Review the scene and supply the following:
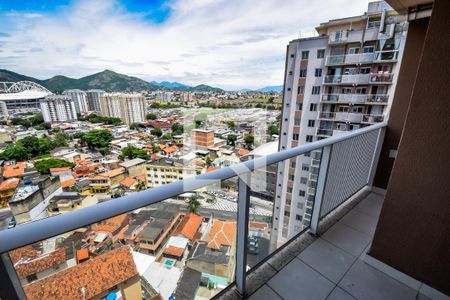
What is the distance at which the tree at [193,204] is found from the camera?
3.14 ft

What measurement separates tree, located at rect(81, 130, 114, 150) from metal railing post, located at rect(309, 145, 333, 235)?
105 ft

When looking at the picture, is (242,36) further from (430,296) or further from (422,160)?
(430,296)

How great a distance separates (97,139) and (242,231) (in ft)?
107

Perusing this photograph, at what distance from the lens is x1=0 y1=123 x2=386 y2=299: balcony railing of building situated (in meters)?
0.57

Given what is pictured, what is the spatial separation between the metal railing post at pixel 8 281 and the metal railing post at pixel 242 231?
0.91 m

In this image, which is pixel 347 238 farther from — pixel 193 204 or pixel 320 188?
pixel 193 204

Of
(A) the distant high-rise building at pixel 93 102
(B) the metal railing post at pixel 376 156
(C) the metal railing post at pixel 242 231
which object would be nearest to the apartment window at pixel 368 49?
(B) the metal railing post at pixel 376 156

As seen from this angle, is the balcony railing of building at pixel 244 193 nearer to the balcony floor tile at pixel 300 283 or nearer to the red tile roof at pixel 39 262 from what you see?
the red tile roof at pixel 39 262

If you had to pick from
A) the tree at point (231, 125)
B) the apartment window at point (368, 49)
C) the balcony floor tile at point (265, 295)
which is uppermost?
the apartment window at point (368, 49)

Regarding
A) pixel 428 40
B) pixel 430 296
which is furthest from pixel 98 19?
pixel 430 296

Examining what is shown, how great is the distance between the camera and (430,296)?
1.34 m

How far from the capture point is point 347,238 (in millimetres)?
1914

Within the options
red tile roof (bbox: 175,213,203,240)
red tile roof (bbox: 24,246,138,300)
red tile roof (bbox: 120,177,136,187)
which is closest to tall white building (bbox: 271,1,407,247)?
red tile roof (bbox: 175,213,203,240)

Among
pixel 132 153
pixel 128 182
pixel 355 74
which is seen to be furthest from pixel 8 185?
pixel 355 74
